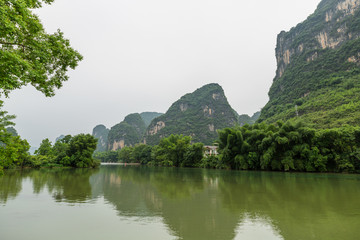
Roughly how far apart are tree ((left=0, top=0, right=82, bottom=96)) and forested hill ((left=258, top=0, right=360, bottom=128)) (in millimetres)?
44419

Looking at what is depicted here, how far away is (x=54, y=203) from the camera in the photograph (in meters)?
7.55

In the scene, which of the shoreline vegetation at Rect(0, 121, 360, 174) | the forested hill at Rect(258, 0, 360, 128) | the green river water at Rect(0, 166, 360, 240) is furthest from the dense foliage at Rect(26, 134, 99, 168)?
the forested hill at Rect(258, 0, 360, 128)

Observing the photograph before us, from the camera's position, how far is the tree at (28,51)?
14.3 ft

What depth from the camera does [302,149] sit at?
26312 millimetres

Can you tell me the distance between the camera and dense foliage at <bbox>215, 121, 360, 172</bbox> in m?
24.5

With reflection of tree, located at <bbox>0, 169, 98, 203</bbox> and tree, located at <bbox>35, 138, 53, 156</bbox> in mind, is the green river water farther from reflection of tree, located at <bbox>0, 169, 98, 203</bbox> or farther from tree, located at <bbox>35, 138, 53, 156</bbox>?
tree, located at <bbox>35, 138, 53, 156</bbox>

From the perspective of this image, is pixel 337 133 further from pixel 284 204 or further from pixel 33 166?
pixel 33 166

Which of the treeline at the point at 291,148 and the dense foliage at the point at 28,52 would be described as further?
the treeline at the point at 291,148

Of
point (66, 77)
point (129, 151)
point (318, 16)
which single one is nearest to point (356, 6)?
point (318, 16)

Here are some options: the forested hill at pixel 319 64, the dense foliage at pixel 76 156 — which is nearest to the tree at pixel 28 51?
the dense foliage at pixel 76 156

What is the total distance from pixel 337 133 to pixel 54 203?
91.1 feet

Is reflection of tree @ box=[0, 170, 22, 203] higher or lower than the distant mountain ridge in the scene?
lower

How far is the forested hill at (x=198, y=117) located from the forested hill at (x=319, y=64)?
4075 centimetres

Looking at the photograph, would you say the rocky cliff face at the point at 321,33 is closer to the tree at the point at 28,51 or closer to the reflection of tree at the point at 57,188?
the reflection of tree at the point at 57,188
